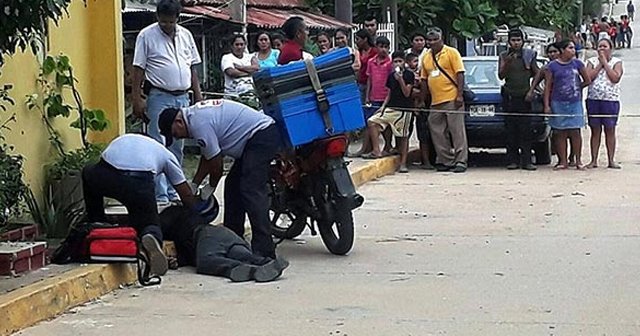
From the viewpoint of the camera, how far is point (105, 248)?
8508mm

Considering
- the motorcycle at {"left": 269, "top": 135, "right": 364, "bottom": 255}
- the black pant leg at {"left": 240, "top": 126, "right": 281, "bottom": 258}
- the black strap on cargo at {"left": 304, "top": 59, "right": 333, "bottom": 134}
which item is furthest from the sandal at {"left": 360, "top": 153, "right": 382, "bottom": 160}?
the black pant leg at {"left": 240, "top": 126, "right": 281, "bottom": 258}

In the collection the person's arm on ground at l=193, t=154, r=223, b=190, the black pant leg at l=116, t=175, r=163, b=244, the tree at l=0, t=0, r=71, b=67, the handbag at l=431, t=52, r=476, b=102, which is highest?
the tree at l=0, t=0, r=71, b=67

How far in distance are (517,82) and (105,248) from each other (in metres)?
8.79

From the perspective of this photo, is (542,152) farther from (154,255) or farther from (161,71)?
(154,255)

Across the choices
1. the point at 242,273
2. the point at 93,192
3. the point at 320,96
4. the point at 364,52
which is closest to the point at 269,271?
the point at 242,273

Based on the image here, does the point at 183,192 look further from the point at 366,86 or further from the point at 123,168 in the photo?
the point at 366,86

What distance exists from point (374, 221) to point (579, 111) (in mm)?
5091

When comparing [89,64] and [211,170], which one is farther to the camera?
[89,64]

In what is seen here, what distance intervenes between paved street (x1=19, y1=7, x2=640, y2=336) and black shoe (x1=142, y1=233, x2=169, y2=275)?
11cm

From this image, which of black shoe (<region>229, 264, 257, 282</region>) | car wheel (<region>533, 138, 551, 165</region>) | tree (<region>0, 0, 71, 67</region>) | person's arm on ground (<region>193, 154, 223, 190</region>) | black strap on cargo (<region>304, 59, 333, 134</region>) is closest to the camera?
tree (<region>0, 0, 71, 67</region>)

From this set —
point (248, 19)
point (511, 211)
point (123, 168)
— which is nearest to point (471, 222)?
point (511, 211)

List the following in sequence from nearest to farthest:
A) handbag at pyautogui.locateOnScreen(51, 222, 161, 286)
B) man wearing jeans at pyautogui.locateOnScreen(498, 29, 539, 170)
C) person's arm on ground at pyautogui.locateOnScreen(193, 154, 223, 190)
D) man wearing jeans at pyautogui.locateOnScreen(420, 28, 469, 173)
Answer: handbag at pyautogui.locateOnScreen(51, 222, 161, 286) < person's arm on ground at pyautogui.locateOnScreen(193, 154, 223, 190) < man wearing jeans at pyautogui.locateOnScreen(420, 28, 469, 173) < man wearing jeans at pyautogui.locateOnScreen(498, 29, 539, 170)

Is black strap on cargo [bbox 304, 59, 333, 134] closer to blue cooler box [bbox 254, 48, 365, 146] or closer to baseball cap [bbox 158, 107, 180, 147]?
blue cooler box [bbox 254, 48, 365, 146]

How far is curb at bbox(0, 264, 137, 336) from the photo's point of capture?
714cm
